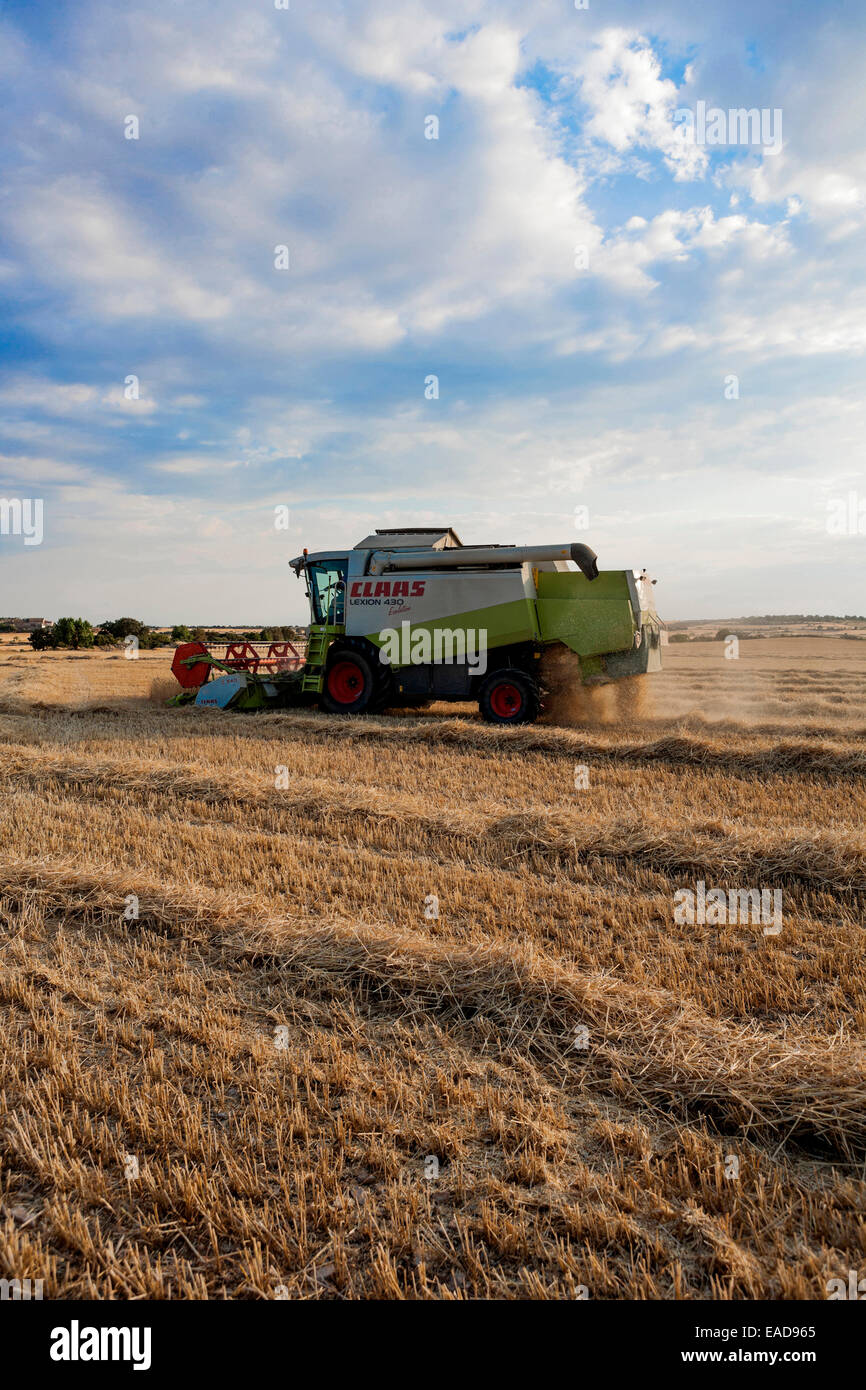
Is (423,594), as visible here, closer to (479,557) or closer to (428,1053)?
(479,557)

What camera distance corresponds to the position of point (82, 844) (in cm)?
Result: 588

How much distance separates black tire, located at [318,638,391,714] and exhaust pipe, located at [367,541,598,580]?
1451 millimetres

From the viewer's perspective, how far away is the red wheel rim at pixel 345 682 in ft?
43.4

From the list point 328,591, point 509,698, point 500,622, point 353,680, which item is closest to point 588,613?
point 500,622

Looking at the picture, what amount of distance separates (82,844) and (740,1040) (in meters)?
4.89

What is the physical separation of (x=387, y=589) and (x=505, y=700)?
9.09 ft

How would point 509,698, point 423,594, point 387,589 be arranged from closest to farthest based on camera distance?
point 509,698, point 423,594, point 387,589

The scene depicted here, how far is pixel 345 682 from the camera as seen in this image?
13352 mm

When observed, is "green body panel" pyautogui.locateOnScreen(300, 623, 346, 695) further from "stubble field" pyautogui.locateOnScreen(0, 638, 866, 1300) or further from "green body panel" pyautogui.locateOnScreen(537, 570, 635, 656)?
"stubble field" pyautogui.locateOnScreen(0, 638, 866, 1300)

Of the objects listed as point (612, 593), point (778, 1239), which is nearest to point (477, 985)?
point (778, 1239)

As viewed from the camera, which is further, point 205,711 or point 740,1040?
point 205,711

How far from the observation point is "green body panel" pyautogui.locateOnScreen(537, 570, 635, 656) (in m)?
11.3
